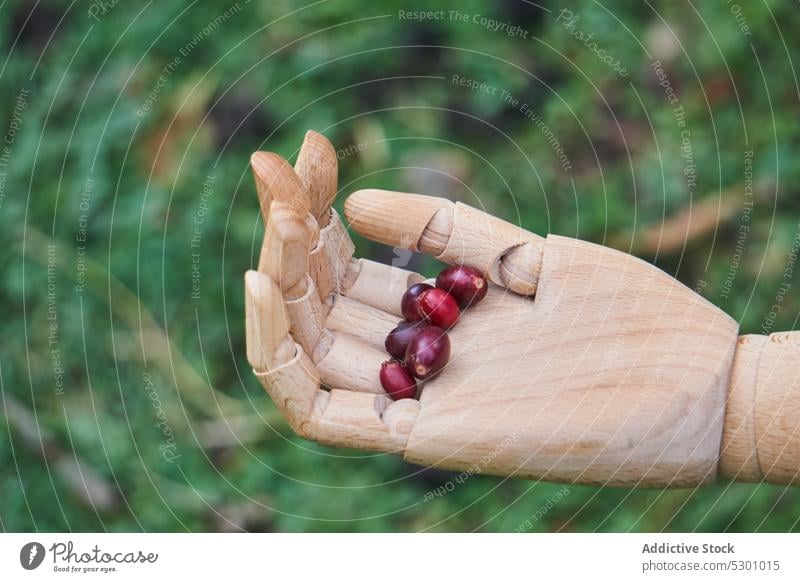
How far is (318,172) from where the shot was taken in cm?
132

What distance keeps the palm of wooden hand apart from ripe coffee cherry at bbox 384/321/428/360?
0.05ft

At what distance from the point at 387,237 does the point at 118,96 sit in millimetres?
922

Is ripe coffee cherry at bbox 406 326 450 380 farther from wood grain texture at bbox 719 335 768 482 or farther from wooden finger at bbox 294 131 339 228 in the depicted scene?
wood grain texture at bbox 719 335 768 482

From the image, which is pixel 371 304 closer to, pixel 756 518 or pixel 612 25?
pixel 756 518

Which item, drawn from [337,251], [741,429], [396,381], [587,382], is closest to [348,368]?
[396,381]

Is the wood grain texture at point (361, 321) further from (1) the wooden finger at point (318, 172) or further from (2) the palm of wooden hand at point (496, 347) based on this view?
(1) the wooden finger at point (318, 172)

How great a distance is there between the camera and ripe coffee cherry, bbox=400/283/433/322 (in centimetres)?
136

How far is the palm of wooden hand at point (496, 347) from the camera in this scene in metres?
1.20

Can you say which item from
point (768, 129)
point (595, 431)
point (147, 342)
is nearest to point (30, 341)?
point (147, 342)

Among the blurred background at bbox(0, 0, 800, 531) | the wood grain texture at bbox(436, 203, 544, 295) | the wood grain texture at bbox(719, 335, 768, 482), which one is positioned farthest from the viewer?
the blurred background at bbox(0, 0, 800, 531)

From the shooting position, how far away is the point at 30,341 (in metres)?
1.96

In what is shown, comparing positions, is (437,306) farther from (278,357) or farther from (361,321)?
(278,357)
